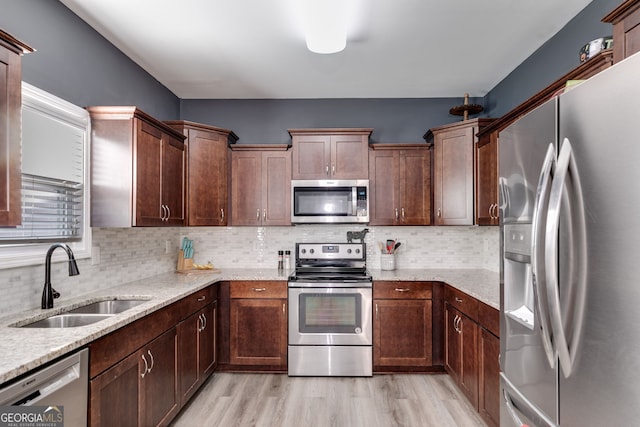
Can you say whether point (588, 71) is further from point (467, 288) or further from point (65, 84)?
point (65, 84)

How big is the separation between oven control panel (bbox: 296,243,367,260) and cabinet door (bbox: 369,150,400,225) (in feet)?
1.03

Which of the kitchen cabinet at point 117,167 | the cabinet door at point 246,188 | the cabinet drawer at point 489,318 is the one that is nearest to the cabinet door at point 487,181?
the cabinet drawer at point 489,318

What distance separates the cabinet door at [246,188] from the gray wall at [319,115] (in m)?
0.32

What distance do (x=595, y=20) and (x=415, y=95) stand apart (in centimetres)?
175

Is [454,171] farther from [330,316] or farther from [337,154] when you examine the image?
[330,316]

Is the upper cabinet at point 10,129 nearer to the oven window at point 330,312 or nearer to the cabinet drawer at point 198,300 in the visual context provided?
the cabinet drawer at point 198,300

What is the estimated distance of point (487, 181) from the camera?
2.93 metres

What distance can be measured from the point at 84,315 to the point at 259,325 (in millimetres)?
1520

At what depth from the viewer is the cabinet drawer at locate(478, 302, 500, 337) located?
2182mm

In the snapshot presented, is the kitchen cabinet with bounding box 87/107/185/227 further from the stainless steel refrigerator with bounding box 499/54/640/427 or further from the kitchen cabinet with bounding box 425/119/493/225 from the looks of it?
the kitchen cabinet with bounding box 425/119/493/225

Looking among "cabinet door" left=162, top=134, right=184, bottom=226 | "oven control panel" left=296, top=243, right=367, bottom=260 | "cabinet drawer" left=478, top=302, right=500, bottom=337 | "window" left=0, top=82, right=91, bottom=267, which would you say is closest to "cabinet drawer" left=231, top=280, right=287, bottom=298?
"oven control panel" left=296, top=243, right=367, bottom=260

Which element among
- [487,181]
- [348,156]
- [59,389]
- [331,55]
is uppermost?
[331,55]

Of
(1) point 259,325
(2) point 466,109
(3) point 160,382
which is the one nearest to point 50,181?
(3) point 160,382

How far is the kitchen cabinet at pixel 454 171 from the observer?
3.23 meters
